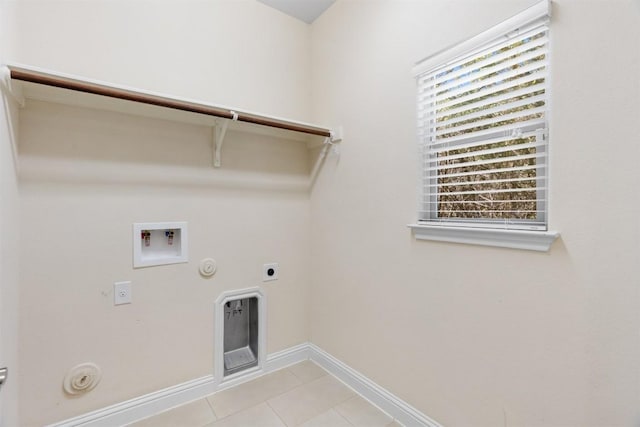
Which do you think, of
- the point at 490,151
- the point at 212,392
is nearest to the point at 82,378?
the point at 212,392

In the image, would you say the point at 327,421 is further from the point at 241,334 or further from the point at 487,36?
the point at 487,36

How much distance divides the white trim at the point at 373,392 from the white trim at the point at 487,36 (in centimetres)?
179

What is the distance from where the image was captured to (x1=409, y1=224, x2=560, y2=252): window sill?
1.13 metres

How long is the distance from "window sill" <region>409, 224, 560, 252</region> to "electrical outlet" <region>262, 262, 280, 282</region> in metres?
1.07

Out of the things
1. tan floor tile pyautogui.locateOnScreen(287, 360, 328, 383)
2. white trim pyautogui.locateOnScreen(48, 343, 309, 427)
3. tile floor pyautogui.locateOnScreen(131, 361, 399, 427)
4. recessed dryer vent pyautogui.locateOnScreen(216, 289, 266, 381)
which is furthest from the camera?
tan floor tile pyautogui.locateOnScreen(287, 360, 328, 383)

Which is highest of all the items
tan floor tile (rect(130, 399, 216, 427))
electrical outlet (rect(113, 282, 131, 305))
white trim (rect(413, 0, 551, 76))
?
white trim (rect(413, 0, 551, 76))

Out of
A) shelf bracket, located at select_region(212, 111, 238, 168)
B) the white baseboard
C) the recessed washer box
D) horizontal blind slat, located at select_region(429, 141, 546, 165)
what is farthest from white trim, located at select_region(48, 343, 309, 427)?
horizontal blind slat, located at select_region(429, 141, 546, 165)

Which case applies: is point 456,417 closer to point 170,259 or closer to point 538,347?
point 538,347

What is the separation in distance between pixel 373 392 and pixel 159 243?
1584 mm

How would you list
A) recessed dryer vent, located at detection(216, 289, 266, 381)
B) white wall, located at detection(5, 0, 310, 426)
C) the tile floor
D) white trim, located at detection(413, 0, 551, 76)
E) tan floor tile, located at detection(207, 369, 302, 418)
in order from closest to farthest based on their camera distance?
white trim, located at detection(413, 0, 551, 76)
white wall, located at detection(5, 0, 310, 426)
the tile floor
tan floor tile, located at detection(207, 369, 302, 418)
recessed dryer vent, located at detection(216, 289, 266, 381)

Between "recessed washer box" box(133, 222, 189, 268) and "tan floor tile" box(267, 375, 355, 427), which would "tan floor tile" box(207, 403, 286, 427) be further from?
"recessed washer box" box(133, 222, 189, 268)

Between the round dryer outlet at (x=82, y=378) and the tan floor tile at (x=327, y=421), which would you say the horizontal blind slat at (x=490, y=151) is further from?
the round dryer outlet at (x=82, y=378)

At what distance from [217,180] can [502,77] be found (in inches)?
64.2

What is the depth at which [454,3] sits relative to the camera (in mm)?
1406
